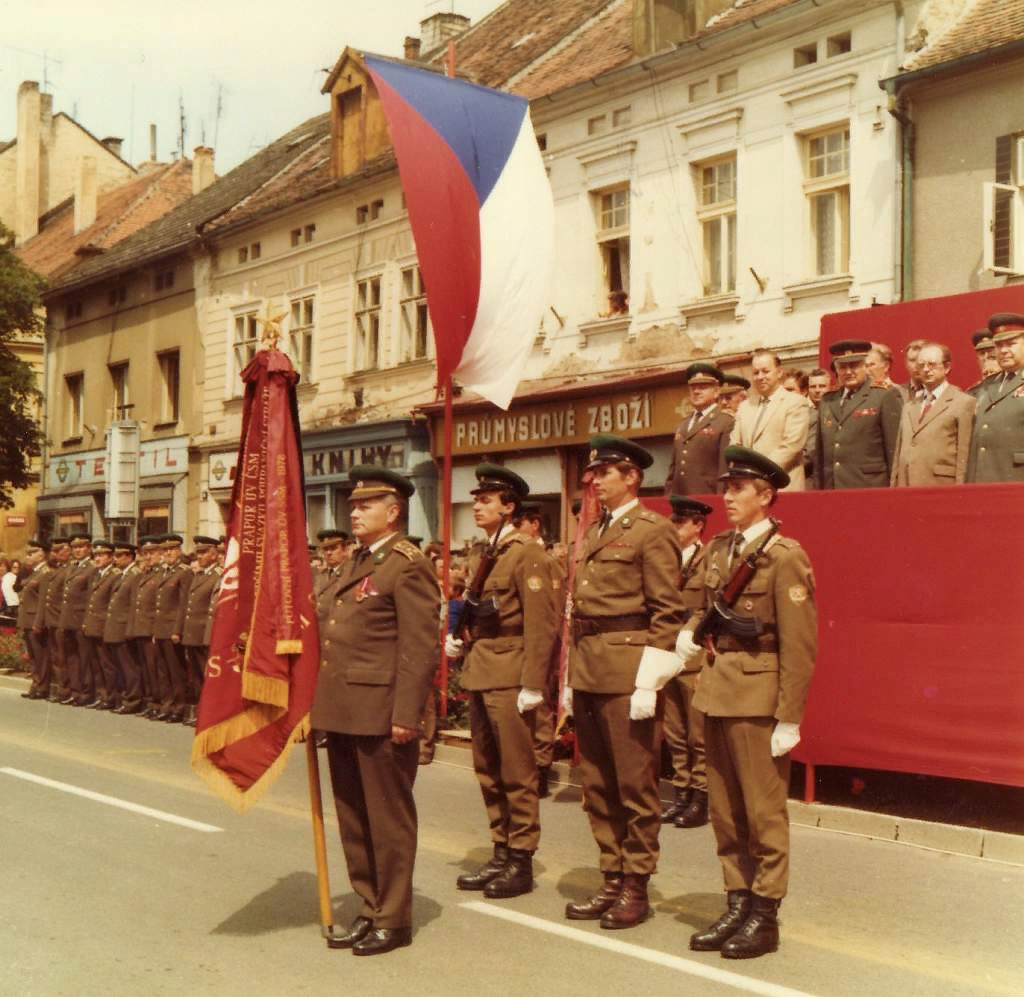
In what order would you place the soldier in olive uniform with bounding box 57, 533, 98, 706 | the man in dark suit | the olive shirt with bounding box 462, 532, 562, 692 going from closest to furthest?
the olive shirt with bounding box 462, 532, 562, 692 → the man in dark suit → the soldier in olive uniform with bounding box 57, 533, 98, 706

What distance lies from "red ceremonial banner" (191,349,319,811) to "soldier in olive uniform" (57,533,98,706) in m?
11.6

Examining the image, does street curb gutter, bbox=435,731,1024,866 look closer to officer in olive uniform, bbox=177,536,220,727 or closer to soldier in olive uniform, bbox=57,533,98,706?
officer in olive uniform, bbox=177,536,220,727

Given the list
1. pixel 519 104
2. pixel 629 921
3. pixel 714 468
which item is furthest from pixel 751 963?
pixel 519 104

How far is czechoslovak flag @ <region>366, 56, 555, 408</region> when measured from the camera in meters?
10.6

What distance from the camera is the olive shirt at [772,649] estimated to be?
607cm

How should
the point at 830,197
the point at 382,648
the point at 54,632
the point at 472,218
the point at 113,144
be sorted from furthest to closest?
the point at 113,144 → the point at 54,632 → the point at 830,197 → the point at 472,218 → the point at 382,648

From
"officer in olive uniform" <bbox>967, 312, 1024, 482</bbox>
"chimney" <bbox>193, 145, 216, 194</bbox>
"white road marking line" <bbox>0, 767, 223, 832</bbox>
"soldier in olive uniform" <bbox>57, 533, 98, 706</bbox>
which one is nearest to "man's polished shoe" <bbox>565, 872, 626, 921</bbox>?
"white road marking line" <bbox>0, 767, 223, 832</bbox>

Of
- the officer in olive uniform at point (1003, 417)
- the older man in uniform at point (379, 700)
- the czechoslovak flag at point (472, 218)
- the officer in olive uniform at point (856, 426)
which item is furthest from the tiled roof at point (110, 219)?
the older man in uniform at point (379, 700)

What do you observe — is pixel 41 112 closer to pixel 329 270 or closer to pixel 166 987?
pixel 329 270

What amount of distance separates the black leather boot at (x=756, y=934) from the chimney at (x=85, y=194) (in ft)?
119

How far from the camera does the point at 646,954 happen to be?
237 inches

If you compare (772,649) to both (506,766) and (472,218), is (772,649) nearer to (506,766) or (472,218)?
(506,766)

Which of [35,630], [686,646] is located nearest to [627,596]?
[686,646]

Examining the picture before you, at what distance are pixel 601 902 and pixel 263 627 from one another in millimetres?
1937
